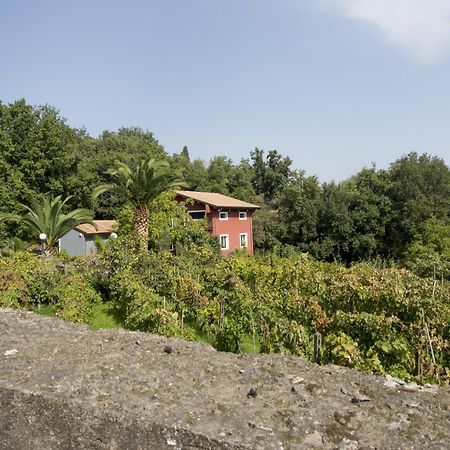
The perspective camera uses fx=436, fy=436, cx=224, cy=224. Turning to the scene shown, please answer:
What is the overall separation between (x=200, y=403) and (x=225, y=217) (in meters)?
27.7

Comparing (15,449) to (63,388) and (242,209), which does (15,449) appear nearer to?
(63,388)

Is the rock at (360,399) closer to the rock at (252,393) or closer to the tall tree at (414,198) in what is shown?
the rock at (252,393)

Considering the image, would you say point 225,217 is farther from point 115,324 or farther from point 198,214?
point 115,324

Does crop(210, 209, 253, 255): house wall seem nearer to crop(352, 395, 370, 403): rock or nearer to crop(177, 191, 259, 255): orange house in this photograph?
crop(177, 191, 259, 255): orange house

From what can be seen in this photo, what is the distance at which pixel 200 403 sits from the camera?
8.57 feet

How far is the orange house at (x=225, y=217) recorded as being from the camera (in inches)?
1155

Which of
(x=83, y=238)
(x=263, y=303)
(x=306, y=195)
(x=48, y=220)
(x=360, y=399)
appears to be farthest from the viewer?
(x=306, y=195)

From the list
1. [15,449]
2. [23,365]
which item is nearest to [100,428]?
[15,449]

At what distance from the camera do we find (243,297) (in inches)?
338

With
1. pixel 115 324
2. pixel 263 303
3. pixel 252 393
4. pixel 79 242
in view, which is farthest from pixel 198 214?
pixel 252 393

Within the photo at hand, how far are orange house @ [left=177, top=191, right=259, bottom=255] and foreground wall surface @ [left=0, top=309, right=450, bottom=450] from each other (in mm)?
25078

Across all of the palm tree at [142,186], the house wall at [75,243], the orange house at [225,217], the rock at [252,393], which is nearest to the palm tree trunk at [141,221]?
the palm tree at [142,186]

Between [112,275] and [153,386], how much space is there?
10.6 metres

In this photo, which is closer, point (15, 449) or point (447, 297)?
point (15, 449)
